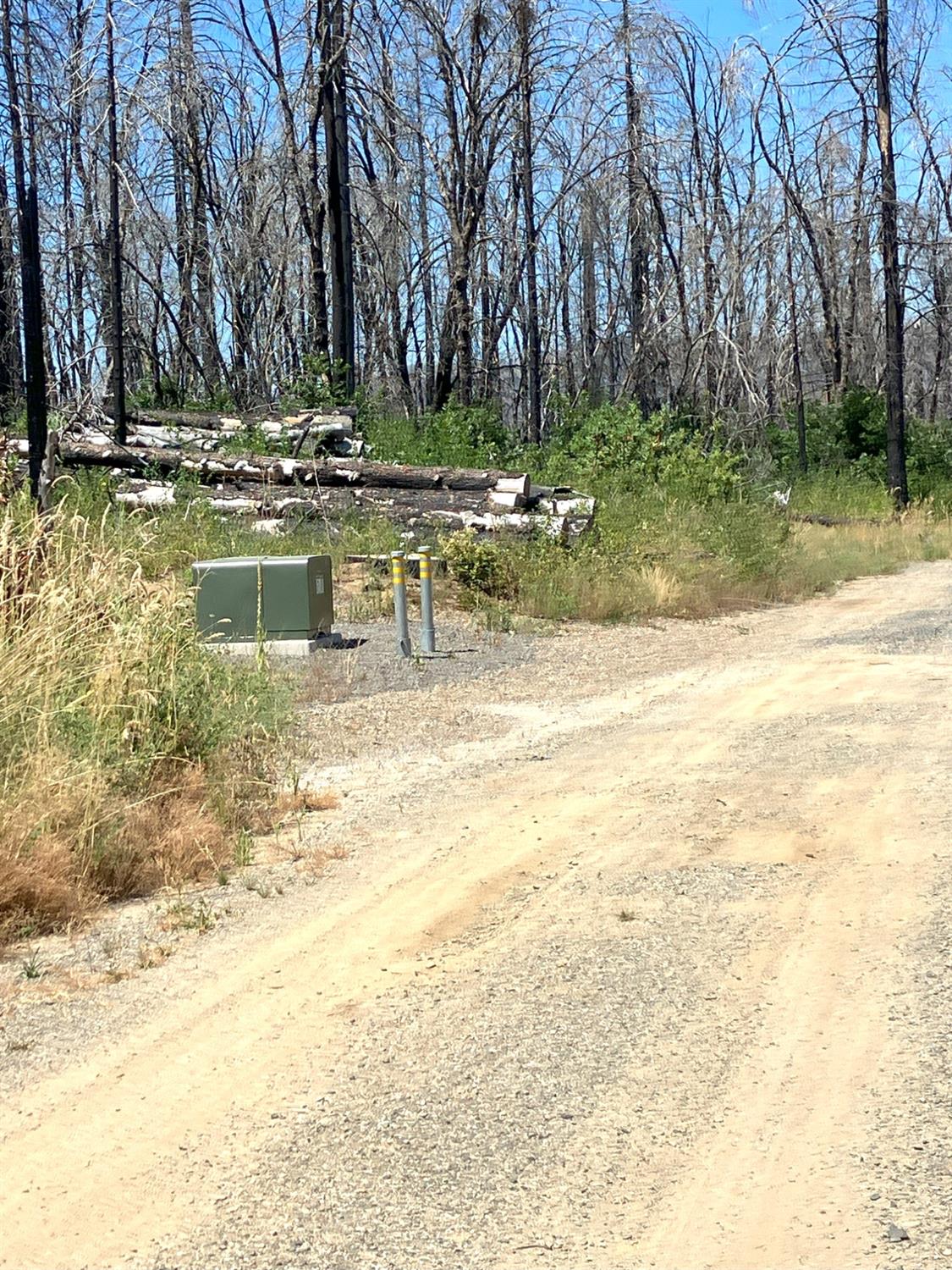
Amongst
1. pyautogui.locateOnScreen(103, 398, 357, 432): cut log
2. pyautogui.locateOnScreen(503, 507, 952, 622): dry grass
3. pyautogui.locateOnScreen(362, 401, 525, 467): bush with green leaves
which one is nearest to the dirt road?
pyautogui.locateOnScreen(503, 507, 952, 622): dry grass

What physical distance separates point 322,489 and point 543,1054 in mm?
14399

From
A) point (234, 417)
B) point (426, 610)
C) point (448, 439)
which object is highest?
point (234, 417)

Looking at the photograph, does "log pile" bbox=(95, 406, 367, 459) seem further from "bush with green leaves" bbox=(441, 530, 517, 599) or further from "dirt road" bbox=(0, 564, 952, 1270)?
"dirt road" bbox=(0, 564, 952, 1270)

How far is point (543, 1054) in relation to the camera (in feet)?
13.6

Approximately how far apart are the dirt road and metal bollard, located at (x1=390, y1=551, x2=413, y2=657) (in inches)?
188

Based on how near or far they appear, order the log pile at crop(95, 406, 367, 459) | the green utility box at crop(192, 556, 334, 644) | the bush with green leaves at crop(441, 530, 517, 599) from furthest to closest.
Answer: the log pile at crop(95, 406, 367, 459) < the bush with green leaves at crop(441, 530, 517, 599) < the green utility box at crop(192, 556, 334, 644)

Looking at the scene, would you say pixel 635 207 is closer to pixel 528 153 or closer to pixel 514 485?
pixel 528 153

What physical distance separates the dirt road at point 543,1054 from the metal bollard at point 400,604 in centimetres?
478

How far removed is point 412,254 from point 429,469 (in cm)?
1710

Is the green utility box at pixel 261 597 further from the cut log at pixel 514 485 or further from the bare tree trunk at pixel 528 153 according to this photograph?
the bare tree trunk at pixel 528 153

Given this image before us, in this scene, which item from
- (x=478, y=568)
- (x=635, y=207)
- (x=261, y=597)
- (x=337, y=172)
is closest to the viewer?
(x=261, y=597)

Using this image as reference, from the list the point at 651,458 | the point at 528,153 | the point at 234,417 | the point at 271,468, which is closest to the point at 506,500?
the point at 271,468

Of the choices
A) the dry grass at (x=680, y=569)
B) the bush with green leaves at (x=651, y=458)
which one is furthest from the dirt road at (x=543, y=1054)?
the bush with green leaves at (x=651, y=458)

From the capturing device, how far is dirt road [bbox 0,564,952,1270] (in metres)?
3.23
